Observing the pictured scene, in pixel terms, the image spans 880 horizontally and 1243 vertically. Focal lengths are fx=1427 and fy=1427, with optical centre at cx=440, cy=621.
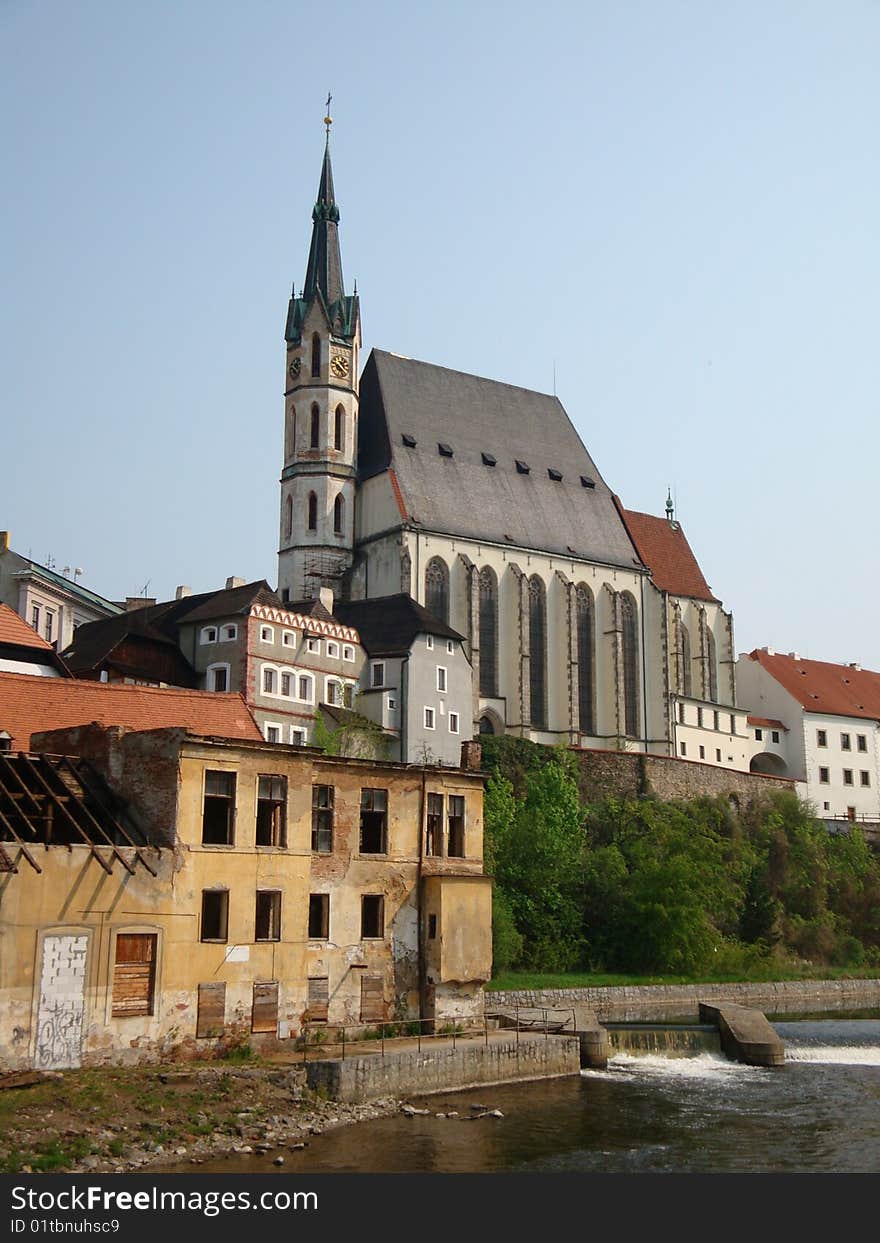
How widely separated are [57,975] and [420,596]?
58.5m

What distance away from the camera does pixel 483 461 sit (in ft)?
325

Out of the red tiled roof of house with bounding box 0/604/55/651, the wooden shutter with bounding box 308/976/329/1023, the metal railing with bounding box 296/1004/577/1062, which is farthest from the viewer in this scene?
the red tiled roof of house with bounding box 0/604/55/651

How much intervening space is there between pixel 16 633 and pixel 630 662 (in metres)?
50.8

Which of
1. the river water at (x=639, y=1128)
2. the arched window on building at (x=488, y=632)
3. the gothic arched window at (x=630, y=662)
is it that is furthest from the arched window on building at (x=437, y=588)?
the river water at (x=639, y=1128)

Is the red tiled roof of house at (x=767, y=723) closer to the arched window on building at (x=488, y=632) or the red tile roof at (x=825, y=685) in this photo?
the red tile roof at (x=825, y=685)

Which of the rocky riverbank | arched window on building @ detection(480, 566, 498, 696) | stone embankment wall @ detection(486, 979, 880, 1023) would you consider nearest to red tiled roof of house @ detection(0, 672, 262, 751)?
the rocky riverbank

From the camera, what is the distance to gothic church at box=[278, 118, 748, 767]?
89.9m

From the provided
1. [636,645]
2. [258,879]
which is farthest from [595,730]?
[258,879]

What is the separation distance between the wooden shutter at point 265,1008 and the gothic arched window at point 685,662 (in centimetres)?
6876

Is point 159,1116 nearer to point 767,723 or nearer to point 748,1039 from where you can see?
point 748,1039

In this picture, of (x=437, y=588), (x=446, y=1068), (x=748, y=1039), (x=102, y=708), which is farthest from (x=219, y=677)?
(x=446, y=1068)

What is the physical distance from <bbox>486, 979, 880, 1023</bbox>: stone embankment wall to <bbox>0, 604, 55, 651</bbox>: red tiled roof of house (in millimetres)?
22670

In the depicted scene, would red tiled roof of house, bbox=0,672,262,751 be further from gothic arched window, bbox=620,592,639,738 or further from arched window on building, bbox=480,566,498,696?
gothic arched window, bbox=620,592,639,738

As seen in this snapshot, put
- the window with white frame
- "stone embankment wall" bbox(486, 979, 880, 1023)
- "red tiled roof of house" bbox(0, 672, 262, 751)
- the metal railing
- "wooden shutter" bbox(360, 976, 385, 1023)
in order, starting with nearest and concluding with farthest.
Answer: the metal railing < "wooden shutter" bbox(360, 976, 385, 1023) < "red tiled roof of house" bbox(0, 672, 262, 751) < "stone embankment wall" bbox(486, 979, 880, 1023) < the window with white frame
